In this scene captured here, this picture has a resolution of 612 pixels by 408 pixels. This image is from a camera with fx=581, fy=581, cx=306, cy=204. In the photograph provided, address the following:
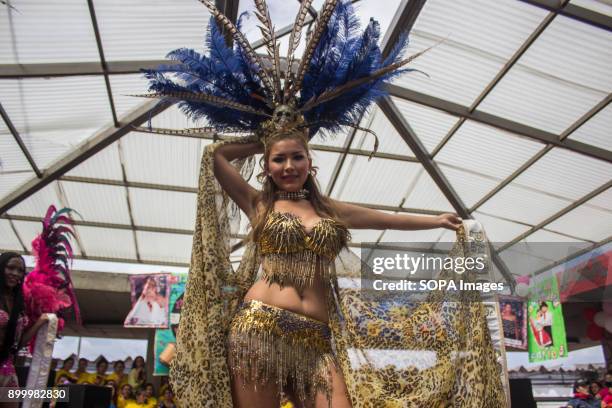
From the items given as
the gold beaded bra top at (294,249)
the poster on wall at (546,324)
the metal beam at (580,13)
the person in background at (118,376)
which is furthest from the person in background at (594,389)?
the gold beaded bra top at (294,249)

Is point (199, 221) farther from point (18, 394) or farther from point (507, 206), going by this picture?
point (507, 206)

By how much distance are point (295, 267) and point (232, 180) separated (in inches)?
19.6

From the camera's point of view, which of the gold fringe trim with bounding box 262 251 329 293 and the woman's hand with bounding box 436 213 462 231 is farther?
the woman's hand with bounding box 436 213 462 231

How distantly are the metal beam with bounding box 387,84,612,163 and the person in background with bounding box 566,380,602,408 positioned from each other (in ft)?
11.1

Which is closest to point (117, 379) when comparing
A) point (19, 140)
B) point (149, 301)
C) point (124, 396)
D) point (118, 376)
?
point (118, 376)

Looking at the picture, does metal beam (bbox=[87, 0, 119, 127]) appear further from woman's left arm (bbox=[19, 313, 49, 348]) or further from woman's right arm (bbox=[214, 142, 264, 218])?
woman's right arm (bbox=[214, 142, 264, 218])

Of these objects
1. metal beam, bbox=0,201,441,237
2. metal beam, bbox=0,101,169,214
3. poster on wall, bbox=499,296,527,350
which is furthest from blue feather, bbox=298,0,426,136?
metal beam, bbox=0,201,441,237

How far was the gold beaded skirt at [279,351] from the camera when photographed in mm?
2148

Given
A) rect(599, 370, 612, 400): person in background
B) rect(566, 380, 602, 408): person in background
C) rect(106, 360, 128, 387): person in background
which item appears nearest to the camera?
rect(566, 380, 602, 408): person in background

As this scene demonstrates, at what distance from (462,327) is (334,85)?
1.24 meters

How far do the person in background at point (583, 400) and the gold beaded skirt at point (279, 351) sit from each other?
675cm

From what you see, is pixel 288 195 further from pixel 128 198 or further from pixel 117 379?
pixel 128 198

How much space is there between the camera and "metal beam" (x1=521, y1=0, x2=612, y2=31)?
6645 mm

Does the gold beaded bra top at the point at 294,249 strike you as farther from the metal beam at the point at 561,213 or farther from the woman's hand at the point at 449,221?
the metal beam at the point at 561,213
